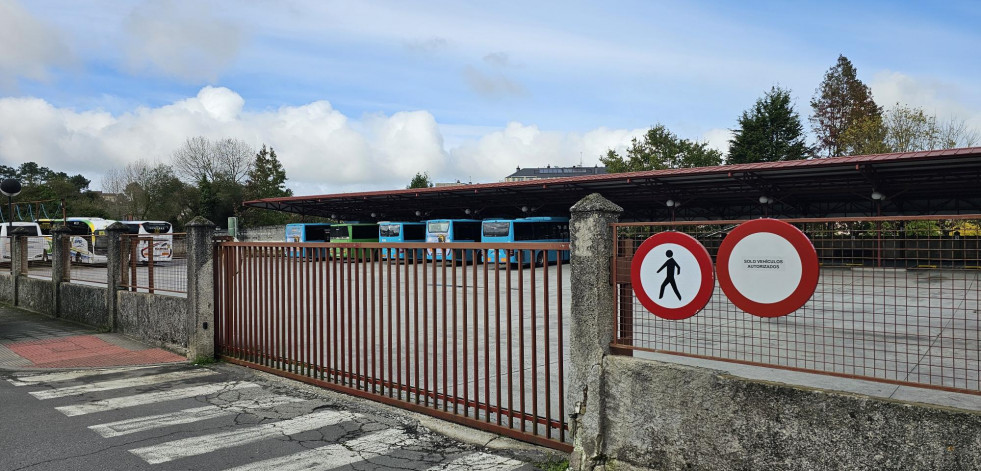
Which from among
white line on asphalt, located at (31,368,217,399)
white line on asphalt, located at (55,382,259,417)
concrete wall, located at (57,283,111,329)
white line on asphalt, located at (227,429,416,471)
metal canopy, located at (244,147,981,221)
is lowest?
white line on asphalt, located at (31,368,217,399)

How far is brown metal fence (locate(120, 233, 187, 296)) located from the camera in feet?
33.0

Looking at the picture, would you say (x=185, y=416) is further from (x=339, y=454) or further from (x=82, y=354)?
(x=82, y=354)

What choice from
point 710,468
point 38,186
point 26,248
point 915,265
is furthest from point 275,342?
point 38,186

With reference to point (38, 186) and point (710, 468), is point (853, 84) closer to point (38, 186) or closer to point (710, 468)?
point (710, 468)

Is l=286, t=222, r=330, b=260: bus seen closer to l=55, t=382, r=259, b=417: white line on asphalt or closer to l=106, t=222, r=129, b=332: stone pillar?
l=106, t=222, r=129, b=332: stone pillar

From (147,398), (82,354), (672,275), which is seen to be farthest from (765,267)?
(82,354)

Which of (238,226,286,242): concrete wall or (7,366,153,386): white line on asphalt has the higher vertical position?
(238,226,286,242): concrete wall

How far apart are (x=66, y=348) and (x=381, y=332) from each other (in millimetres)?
7023

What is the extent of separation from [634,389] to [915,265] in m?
1.87

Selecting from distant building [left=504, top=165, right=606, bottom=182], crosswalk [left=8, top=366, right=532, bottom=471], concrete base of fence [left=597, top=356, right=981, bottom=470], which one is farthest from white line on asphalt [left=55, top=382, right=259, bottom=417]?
distant building [left=504, top=165, right=606, bottom=182]

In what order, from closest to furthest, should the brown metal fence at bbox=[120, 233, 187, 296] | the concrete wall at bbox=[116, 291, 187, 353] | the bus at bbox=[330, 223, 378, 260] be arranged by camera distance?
1. the concrete wall at bbox=[116, 291, 187, 353]
2. the brown metal fence at bbox=[120, 233, 187, 296]
3. the bus at bbox=[330, 223, 378, 260]

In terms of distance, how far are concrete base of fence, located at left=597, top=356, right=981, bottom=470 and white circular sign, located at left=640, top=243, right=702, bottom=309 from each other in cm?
45

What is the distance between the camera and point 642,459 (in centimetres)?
452

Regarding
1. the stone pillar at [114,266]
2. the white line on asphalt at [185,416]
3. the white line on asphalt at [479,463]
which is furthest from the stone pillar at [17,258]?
the white line on asphalt at [479,463]
